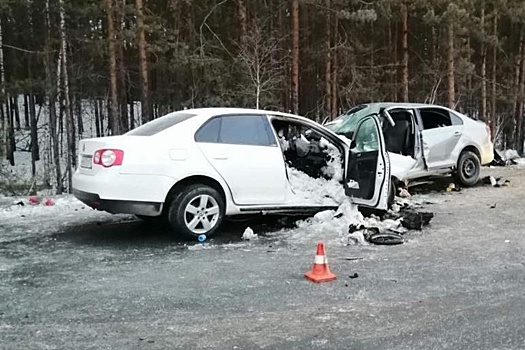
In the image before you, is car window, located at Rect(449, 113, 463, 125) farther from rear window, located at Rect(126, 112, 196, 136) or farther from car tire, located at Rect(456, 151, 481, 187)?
rear window, located at Rect(126, 112, 196, 136)

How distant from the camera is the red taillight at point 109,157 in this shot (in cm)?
639

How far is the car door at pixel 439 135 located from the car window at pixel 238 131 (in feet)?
13.6

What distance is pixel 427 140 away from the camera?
409 inches

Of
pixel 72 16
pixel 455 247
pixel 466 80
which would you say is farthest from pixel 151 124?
pixel 466 80

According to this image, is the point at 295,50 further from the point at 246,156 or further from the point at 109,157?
the point at 109,157

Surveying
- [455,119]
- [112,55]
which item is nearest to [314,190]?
[455,119]

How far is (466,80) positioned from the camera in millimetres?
27453

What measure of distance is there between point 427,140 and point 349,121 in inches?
61.7

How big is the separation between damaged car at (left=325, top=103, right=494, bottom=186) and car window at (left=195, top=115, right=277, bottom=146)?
2.54 meters

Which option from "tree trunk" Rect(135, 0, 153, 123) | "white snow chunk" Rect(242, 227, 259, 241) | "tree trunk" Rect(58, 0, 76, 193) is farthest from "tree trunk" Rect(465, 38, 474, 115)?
"white snow chunk" Rect(242, 227, 259, 241)

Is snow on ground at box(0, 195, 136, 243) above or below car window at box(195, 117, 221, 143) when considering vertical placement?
below

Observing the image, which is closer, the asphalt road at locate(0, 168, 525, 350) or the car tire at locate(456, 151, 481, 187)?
the asphalt road at locate(0, 168, 525, 350)

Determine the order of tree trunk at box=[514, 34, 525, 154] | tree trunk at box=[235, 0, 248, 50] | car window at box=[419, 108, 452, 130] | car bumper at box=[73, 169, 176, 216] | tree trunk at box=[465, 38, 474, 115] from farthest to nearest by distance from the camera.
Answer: tree trunk at box=[514, 34, 525, 154]
tree trunk at box=[465, 38, 474, 115]
tree trunk at box=[235, 0, 248, 50]
car window at box=[419, 108, 452, 130]
car bumper at box=[73, 169, 176, 216]

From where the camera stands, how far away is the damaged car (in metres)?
9.94
